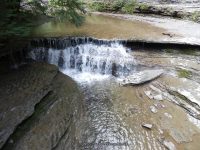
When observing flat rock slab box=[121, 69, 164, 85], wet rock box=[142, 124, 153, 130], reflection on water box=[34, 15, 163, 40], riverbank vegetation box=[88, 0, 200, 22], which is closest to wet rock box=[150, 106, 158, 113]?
wet rock box=[142, 124, 153, 130]

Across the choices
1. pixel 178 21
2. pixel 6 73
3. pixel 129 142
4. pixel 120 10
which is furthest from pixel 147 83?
pixel 120 10

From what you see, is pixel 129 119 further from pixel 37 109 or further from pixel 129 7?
pixel 129 7

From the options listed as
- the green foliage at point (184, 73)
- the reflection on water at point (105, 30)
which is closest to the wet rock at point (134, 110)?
the green foliage at point (184, 73)

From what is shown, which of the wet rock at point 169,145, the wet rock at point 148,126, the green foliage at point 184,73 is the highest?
the green foliage at point 184,73

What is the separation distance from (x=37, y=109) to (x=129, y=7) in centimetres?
1257

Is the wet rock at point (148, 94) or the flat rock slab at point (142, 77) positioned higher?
the flat rock slab at point (142, 77)

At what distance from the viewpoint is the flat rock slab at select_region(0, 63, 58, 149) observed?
20.5ft

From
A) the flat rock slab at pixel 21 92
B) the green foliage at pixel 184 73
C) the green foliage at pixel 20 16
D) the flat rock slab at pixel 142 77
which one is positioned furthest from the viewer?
the green foliage at pixel 184 73

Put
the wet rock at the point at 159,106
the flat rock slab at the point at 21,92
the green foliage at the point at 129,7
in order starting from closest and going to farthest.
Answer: the flat rock slab at the point at 21,92 < the wet rock at the point at 159,106 < the green foliage at the point at 129,7

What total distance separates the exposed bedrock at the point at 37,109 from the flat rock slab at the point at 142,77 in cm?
182

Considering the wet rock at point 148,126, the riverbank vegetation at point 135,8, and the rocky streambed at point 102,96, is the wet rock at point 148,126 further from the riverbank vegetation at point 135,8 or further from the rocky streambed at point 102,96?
the riverbank vegetation at point 135,8

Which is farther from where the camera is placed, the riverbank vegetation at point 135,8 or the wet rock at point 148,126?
the riverbank vegetation at point 135,8

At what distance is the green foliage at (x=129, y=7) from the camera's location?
18.0 meters

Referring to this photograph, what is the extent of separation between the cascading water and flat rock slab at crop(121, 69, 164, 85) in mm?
526
